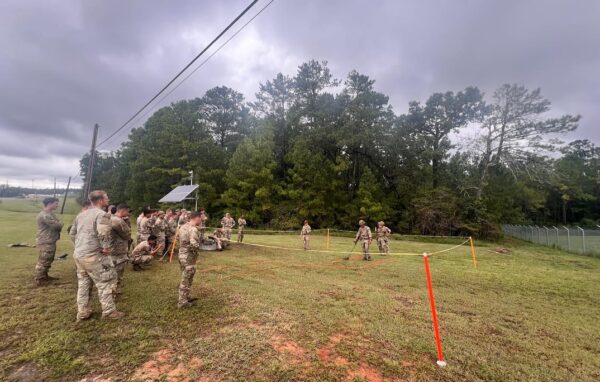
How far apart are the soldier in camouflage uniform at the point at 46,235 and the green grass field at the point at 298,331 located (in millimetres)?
387

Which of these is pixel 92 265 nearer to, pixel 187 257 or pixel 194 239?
pixel 187 257

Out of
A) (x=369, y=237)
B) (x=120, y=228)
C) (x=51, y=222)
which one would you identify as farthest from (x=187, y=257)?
(x=369, y=237)

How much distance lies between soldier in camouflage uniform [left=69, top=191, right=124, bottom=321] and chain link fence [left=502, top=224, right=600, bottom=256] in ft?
78.4

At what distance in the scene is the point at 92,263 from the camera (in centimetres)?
529

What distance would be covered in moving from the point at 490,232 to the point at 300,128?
24669 millimetres

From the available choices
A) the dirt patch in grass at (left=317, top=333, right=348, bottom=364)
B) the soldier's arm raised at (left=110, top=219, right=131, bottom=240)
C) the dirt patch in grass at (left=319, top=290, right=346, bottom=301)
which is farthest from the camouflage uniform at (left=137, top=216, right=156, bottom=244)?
the dirt patch in grass at (left=317, top=333, right=348, bottom=364)

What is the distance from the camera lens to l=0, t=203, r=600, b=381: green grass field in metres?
4.05

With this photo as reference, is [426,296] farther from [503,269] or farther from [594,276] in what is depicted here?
[594,276]

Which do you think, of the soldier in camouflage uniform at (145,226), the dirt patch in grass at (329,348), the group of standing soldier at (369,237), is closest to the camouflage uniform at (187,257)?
the dirt patch in grass at (329,348)

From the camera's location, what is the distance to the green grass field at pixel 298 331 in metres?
4.05

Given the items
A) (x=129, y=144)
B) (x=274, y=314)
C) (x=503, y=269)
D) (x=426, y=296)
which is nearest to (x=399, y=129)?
(x=503, y=269)

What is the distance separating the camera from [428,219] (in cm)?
3116

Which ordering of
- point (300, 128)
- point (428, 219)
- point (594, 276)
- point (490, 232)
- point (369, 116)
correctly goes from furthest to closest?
point (300, 128) < point (369, 116) < point (428, 219) < point (490, 232) < point (594, 276)

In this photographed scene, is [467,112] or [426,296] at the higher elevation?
[467,112]
